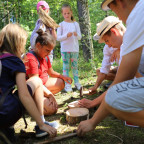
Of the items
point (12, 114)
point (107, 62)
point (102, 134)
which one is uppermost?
point (107, 62)

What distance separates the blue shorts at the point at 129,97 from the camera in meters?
1.24

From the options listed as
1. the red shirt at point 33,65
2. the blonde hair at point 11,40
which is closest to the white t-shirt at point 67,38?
the red shirt at point 33,65

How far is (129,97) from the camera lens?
1253 mm

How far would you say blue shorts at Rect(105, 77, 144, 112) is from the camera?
49.0 inches

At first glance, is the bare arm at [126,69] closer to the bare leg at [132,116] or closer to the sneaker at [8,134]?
the bare leg at [132,116]

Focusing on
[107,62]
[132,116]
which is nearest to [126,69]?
[132,116]

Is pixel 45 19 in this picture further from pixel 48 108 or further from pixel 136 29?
pixel 136 29

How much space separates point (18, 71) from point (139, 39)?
3.77 feet

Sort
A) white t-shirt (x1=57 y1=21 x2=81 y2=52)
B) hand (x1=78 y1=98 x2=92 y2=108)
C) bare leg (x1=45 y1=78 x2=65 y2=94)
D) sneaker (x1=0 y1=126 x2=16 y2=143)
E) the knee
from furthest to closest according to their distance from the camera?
white t-shirt (x1=57 y1=21 x2=81 y2=52), bare leg (x1=45 y1=78 x2=65 y2=94), the knee, hand (x1=78 y1=98 x2=92 y2=108), sneaker (x1=0 y1=126 x2=16 y2=143)

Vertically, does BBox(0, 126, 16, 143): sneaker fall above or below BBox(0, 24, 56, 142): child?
below

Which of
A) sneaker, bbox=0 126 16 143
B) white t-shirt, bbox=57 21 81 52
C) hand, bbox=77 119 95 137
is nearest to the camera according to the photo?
hand, bbox=77 119 95 137

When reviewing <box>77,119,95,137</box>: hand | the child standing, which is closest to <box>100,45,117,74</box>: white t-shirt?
the child standing

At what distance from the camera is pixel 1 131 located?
67.4 inches

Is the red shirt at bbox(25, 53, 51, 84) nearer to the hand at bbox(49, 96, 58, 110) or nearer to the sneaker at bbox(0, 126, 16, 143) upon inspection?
the hand at bbox(49, 96, 58, 110)
